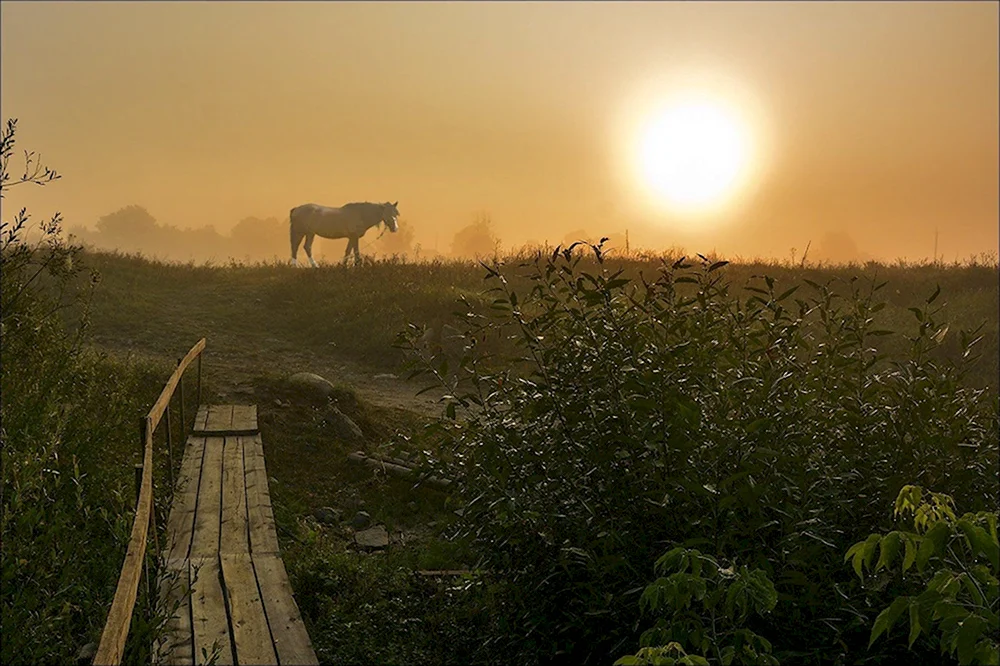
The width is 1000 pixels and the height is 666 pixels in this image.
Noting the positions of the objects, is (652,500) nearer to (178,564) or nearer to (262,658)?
(262,658)

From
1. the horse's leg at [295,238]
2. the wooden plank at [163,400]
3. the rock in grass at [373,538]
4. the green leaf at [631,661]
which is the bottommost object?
the rock in grass at [373,538]

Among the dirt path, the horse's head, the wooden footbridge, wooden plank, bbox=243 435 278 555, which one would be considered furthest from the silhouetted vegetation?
the horse's head

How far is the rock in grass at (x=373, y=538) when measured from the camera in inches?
323

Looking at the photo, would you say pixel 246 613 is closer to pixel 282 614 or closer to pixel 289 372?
pixel 282 614

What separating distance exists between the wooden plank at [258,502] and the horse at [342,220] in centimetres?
1974

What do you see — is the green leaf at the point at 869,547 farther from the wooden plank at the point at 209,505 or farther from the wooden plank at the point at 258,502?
the wooden plank at the point at 209,505

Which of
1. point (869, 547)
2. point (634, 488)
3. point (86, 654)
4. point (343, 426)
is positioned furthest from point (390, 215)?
point (869, 547)

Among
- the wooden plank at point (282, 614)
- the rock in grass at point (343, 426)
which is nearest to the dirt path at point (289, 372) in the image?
the rock in grass at point (343, 426)

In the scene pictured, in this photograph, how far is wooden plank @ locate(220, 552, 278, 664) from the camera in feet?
15.2

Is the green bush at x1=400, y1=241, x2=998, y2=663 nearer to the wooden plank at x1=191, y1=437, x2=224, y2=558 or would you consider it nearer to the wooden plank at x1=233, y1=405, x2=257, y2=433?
the wooden plank at x1=191, y1=437, x2=224, y2=558

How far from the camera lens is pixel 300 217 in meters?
29.0

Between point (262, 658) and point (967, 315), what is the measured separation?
18.4 metres

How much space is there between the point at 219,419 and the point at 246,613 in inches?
206

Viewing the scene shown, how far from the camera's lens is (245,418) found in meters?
10.1
